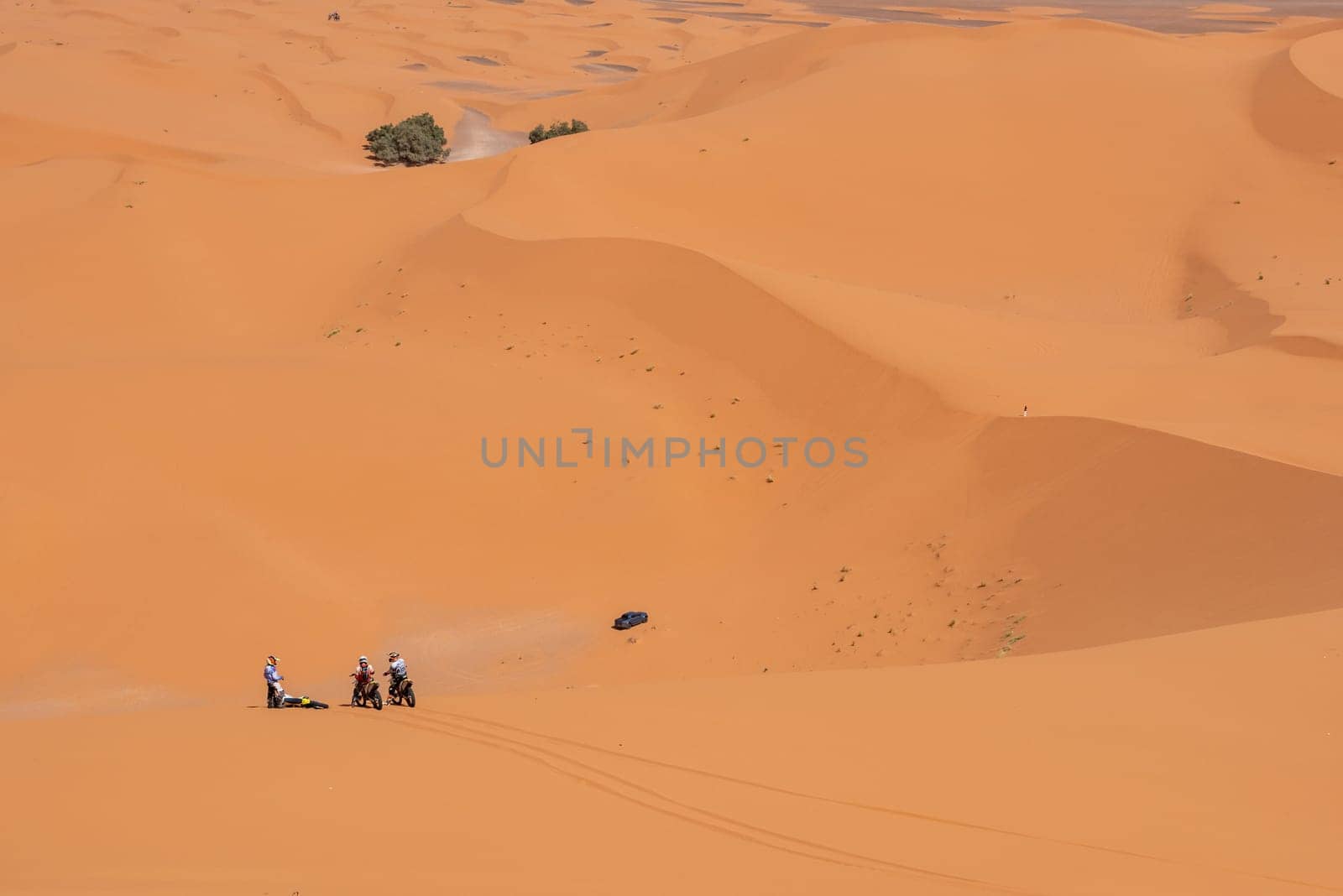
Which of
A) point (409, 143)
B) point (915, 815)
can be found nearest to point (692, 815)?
point (915, 815)

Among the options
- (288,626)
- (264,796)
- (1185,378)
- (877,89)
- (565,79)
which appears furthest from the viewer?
(565,79)

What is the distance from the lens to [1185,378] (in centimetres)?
1939

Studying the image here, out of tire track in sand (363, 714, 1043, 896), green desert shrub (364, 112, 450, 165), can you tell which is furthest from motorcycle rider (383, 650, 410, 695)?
green desert shrub (364, 112, 450, 165)

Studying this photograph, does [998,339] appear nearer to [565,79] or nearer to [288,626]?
[288,626]

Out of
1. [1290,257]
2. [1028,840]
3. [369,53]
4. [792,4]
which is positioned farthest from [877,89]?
[792,4]

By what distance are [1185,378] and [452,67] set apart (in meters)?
48.5

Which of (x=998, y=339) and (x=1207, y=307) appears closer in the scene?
(x=998, y=339)

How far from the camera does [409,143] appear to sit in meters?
42.0

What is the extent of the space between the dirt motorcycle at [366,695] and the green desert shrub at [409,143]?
32126 millimetres

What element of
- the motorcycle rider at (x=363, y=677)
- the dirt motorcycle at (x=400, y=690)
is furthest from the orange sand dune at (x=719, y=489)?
the dirt motorcycle at (x=400, y=690)

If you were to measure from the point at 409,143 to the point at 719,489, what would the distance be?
90.4ft

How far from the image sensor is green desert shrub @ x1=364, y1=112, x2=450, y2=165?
138 feet

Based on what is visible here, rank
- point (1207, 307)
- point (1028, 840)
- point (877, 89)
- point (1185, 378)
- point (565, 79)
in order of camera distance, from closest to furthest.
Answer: point (1028, 840), point (1185, 378), point (1207, 307), point (877, 89), point (565, 79)

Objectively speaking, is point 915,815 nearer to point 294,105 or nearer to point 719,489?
point 719,489
